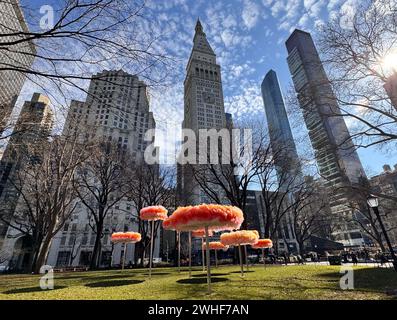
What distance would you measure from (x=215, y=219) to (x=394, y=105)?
1302 centimetres

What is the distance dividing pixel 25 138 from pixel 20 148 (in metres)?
1.50

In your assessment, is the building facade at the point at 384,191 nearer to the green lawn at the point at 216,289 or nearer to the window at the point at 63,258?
the green lawn at the point at 216,289

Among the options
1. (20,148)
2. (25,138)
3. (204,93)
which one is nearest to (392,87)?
(25,138)

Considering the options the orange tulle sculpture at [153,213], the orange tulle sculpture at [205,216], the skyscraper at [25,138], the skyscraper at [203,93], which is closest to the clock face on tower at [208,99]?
the skyscraper at [203,93]

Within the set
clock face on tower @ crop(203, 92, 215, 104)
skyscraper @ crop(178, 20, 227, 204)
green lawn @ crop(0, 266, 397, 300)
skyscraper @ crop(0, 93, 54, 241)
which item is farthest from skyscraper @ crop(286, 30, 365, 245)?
clock face on tower @ crop(203, 92, 215, 104)

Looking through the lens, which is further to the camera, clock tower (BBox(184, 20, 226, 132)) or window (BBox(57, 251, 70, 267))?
clock tower (BBox(184, 20, 226, 132))

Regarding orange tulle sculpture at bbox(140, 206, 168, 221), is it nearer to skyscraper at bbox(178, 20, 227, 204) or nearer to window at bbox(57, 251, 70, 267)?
skyscraper at bbox(178, 20, 227, 204)

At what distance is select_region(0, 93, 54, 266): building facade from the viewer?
27.4 ft

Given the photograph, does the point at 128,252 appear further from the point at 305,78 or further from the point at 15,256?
the point at 305,78

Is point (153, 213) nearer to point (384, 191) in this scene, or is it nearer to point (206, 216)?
point (206, 216)

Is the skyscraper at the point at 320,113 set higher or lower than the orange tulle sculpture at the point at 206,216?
higher

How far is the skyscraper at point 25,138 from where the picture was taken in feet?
26.2
